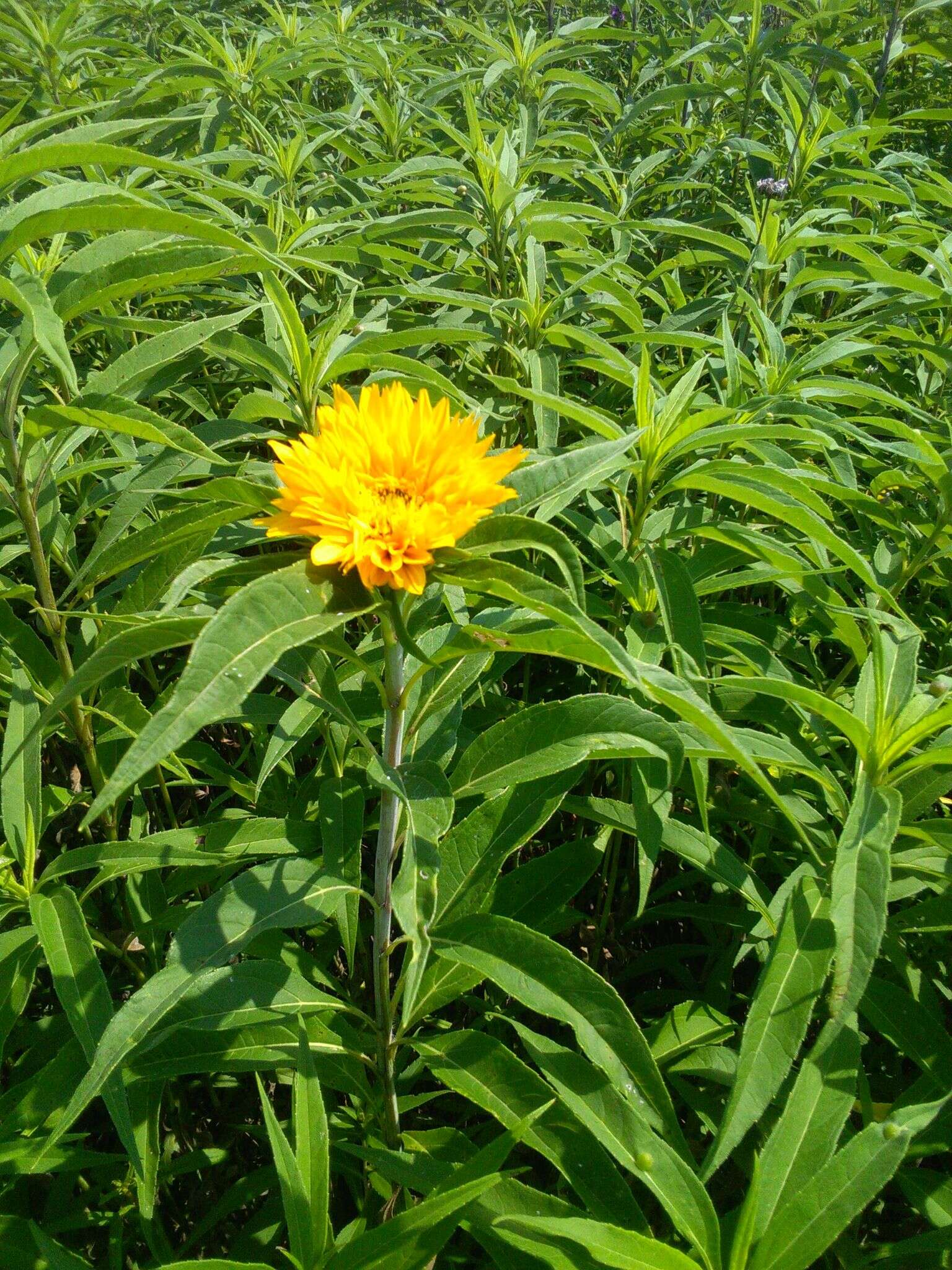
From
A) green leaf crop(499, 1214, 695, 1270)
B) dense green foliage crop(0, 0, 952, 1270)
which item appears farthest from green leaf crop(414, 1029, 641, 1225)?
green leaf crop(499, 1214, 695, 1270)

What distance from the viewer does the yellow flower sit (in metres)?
0.96

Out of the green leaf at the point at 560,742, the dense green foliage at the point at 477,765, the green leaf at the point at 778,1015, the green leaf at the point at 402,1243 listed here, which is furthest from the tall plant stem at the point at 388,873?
the green leaf at the point at 778,1015

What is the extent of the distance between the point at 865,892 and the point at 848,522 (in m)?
1.95

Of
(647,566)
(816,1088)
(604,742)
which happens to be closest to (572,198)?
(647,566)

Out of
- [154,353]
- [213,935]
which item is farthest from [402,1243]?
[154,353]

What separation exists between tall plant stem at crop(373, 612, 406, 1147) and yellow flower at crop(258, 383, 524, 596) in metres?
0.11

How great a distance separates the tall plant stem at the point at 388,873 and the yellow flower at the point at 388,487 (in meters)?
0.11

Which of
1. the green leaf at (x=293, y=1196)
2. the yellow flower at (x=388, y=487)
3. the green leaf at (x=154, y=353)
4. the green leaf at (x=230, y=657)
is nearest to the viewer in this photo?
the green leaf at (x=230, y=657)

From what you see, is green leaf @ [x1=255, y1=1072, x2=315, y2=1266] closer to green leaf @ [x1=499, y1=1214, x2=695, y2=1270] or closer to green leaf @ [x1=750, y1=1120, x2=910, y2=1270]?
green leaf @ [x1=499, y1=1214, x2=695, y2=1270]

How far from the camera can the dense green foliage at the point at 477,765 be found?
108 centimetres

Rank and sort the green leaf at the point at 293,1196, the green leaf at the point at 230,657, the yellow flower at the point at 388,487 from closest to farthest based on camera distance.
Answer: the green leaf at the point at 230,657 → the yellow flower at the point at 388,487 → the green leaf at the point at 293,1196

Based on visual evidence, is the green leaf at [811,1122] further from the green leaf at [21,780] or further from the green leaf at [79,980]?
the green leaf at [21,780]

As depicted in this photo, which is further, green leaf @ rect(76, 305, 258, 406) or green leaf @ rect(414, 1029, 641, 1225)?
green leaf @ rect(76, 305, 258, 406)

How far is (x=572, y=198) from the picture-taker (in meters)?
3.87
